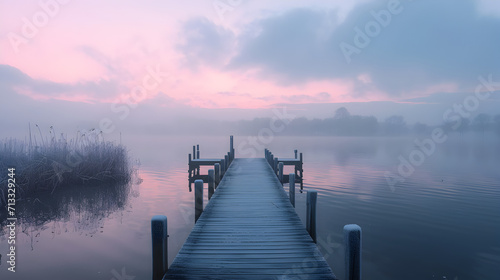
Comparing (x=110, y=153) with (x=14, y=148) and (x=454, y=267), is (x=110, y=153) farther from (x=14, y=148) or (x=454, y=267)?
Result: (x=454, y=267)

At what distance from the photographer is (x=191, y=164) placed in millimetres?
24344

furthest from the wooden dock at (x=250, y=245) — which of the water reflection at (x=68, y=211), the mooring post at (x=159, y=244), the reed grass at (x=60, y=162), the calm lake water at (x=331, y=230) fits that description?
the reed grass at (x=60, y=162)

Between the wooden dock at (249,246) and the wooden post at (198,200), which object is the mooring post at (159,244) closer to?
the wooden dock at (249,246)

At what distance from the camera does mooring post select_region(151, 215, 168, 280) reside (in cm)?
462

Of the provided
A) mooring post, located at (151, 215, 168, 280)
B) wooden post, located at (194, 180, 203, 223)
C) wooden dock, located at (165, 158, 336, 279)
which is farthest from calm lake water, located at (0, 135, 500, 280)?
mooring post, located at (151, 215, 168, 280)

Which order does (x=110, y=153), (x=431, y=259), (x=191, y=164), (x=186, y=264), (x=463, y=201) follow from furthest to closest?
(x=191, y=164)
(x=110, y=153)
(x=463, y=201)
(x=431, y=259)
(x=186, y=264)

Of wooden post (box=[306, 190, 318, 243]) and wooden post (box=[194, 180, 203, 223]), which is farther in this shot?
wooden post (box=[194, 180, 203, 223])

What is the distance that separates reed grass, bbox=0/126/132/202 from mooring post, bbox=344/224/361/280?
42.2 feet

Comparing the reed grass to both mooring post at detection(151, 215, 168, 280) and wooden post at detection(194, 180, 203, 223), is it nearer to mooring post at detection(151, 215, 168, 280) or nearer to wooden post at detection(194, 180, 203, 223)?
wooden post at detection(194, 180, 203, 223)

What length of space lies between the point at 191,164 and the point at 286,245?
1922cm

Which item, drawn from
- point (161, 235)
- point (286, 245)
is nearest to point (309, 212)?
point (286, 245)

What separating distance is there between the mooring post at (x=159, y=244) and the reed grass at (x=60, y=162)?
34.0 feet

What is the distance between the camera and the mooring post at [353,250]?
13.9 ft

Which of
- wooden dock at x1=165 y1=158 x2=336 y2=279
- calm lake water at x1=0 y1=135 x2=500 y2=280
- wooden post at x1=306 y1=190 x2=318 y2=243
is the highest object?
wooden post at x1=306 y1=190 x2=318 y2=243
